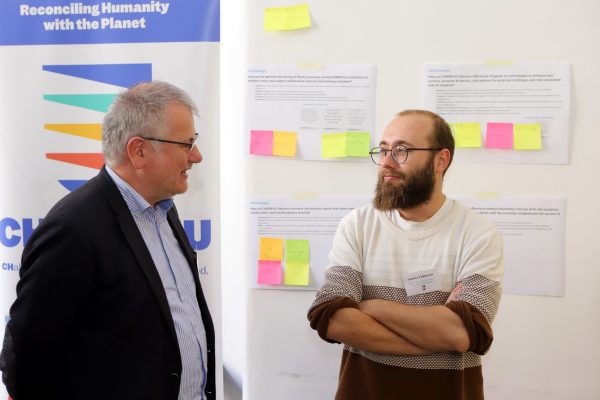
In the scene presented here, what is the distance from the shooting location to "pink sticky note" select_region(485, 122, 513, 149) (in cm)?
257

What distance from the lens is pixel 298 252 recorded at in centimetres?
269

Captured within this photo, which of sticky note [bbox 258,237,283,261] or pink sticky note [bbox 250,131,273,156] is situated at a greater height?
pink sticky note [bbox 250,131,273,156]

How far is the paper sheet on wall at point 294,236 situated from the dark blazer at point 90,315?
1.07 m

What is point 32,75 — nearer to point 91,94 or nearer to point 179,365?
point 91,94

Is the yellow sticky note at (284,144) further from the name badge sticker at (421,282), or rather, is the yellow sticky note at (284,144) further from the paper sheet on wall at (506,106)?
the name badge sticker at (421,282)

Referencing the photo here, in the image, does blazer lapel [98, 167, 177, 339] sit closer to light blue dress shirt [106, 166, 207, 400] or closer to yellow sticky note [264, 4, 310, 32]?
light blue dress shirt [106, 166, 207, 400]

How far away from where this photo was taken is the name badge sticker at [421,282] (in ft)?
5.89

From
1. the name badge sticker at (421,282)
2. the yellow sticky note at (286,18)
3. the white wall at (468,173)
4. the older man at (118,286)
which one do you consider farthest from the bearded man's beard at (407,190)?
the yellow sticky note at (286,18)

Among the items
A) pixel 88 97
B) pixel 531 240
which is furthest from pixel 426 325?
pixel 88 97

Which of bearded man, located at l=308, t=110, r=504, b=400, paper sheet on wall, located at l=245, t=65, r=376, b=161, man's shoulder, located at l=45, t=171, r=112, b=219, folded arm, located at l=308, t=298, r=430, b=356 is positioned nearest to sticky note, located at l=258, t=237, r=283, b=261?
paper sheet on wall, located at l=245, t=65, r=376, b=161

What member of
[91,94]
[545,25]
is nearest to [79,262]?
[91,94]

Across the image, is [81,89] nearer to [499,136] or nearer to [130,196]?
[130,196]

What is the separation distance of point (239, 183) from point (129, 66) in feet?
2.49

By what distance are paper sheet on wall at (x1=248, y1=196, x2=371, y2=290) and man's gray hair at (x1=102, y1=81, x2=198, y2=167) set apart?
1014 millimetres
